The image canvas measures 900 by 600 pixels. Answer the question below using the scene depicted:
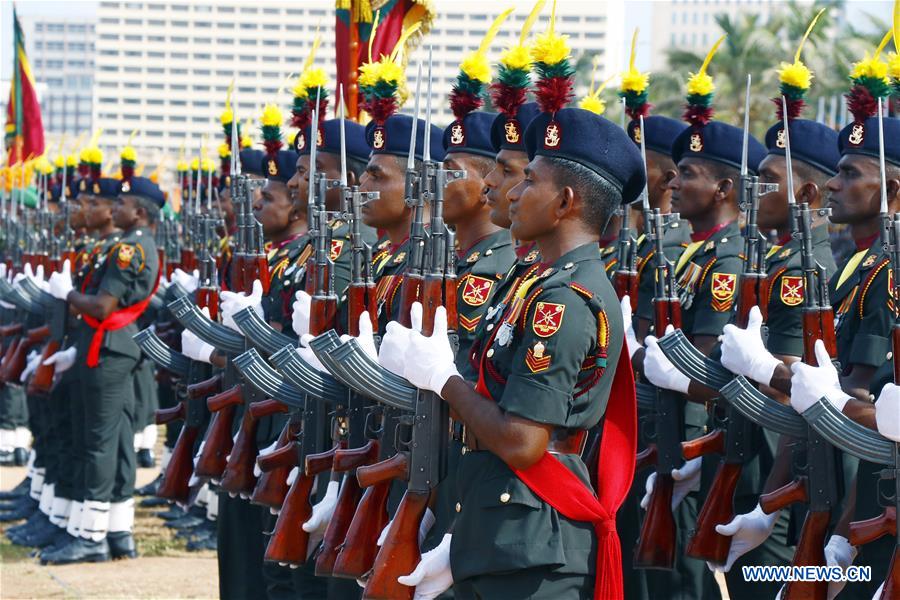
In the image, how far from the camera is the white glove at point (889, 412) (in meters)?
4.39

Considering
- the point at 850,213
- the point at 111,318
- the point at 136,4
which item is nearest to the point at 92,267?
the point at 111,318

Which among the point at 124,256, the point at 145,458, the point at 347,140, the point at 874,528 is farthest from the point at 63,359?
the point at 874,528

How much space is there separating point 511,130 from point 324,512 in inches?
66.8

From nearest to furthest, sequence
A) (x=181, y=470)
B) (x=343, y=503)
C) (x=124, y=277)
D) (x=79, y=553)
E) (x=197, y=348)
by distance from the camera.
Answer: (x=343, y=503)
(x=197, y=348)
(x=181, y=470)
(x=124, y=277)
(x=79, y=553)

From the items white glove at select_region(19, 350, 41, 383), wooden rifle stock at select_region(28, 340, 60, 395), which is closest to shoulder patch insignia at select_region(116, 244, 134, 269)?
wooden rifle stock at select_region(28, 340, 60, 395)

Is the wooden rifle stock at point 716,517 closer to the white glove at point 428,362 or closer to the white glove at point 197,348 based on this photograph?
the white glove at point 428,362

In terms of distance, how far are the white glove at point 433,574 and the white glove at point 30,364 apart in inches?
266

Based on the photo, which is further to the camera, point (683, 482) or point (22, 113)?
point (22, 113)

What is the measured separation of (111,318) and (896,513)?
6.52m

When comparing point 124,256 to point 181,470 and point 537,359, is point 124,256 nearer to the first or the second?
point 181,470

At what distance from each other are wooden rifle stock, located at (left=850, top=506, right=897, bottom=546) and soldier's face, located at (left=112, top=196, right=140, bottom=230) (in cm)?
686

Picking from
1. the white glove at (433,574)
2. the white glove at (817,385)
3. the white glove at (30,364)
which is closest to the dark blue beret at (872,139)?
the white glove at (817,385)

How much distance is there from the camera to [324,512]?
225 inches

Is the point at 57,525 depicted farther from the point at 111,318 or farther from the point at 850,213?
the point at 850,213
